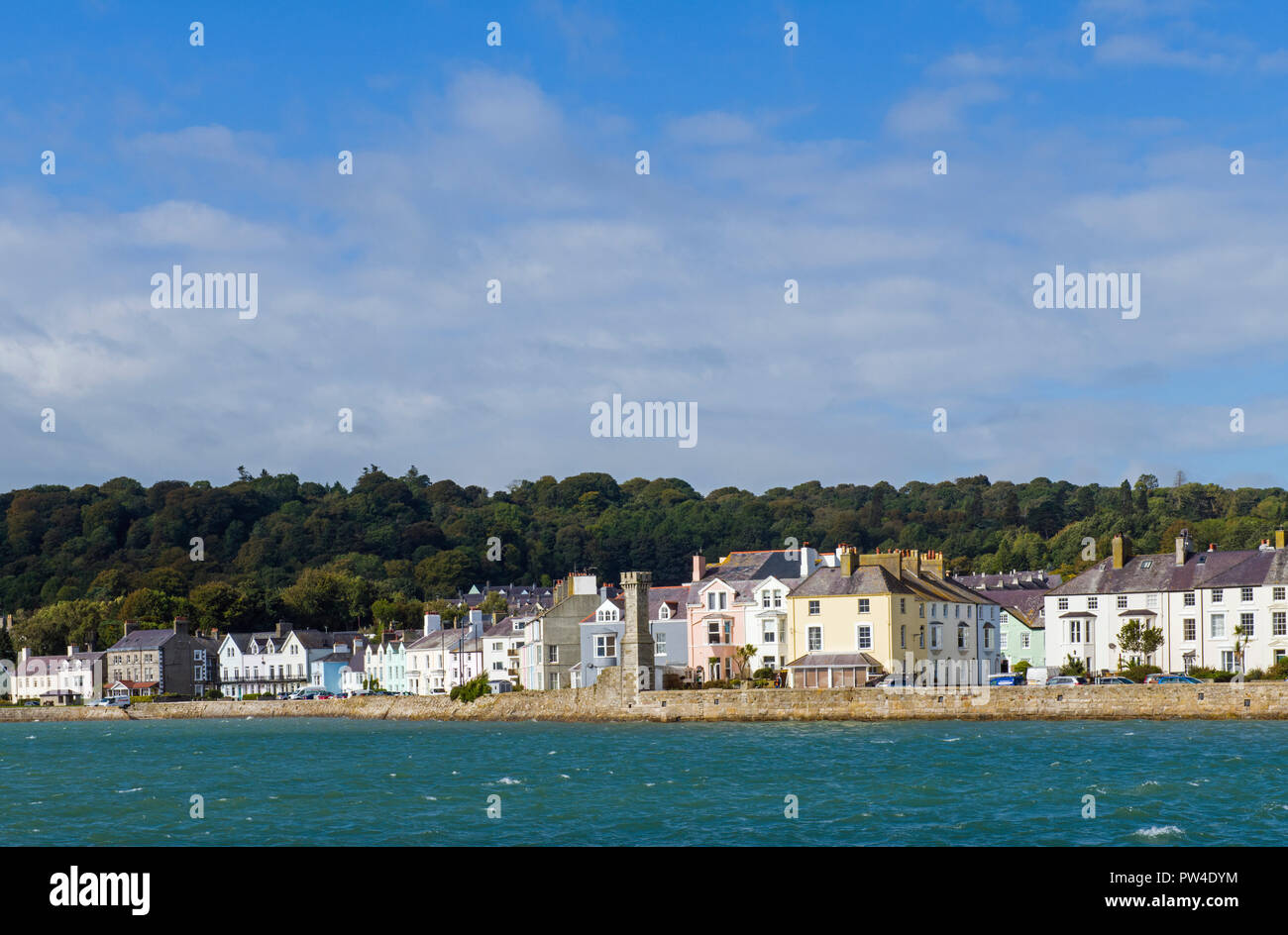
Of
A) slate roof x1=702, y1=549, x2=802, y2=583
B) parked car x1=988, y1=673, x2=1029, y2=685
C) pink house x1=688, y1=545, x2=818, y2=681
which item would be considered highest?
slate roof x1=702, y1=549, x2=802, y2=583

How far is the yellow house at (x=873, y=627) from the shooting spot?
217 ft

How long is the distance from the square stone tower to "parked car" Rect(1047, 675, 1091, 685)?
18464mm

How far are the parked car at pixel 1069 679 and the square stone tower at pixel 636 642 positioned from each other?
727 inches

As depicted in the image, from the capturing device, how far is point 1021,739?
149 feet

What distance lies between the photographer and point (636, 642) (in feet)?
216

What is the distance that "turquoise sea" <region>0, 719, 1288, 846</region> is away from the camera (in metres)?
26.8

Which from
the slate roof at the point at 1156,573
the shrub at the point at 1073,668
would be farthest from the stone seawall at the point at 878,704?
the slate roof at the point at 1156,573

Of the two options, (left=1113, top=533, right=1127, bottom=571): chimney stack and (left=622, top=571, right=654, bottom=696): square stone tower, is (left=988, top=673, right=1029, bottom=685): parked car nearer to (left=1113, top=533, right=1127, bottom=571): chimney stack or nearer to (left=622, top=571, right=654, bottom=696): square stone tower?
(left=1113, top=533, right=1127, bottom=571): chimney stack

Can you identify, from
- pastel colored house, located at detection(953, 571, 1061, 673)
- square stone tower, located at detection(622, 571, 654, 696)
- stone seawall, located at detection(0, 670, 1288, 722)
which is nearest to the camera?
stone seawall, located at detection(0, 670, 1288, 722)

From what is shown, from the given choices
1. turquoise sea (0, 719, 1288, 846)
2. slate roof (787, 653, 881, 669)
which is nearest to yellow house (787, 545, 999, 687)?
slate roof (787, 653, 881, 669)

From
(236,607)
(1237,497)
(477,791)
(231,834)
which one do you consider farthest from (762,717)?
(1237,497)

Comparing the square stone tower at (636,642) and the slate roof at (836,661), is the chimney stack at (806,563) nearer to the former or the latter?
the slate roof at (836,661)

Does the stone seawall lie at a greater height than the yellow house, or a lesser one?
lesser
